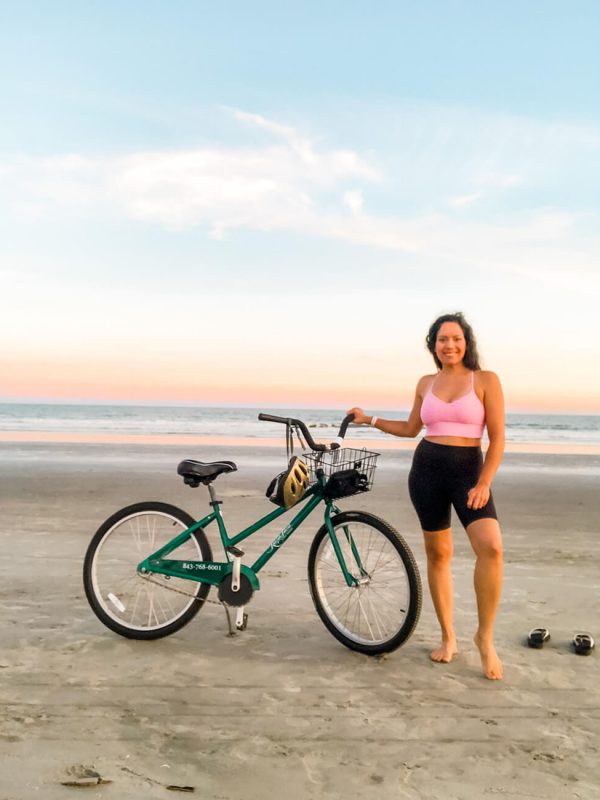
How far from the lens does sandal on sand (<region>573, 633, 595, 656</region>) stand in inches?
160

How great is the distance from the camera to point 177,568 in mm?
4270

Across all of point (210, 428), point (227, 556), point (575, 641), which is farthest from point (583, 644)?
point (210, 428)

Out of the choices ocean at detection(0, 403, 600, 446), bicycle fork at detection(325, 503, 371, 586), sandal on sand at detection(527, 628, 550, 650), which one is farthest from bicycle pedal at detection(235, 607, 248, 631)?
ocean at detection(0, 403, 600, 446)

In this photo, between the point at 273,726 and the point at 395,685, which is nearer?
the point at 273,726

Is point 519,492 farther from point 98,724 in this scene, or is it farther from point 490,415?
point 98,724

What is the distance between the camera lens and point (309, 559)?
4.21 metres

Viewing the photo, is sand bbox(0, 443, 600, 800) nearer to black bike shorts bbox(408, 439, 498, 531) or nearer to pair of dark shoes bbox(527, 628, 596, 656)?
pair of dark shoes bbox(527, 628, 596, 656)

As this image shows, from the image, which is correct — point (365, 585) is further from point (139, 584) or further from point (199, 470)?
point (139, 584)

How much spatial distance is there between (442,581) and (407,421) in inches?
37.7

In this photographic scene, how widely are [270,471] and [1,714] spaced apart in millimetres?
10869

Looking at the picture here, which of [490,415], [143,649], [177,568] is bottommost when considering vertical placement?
[143,649]

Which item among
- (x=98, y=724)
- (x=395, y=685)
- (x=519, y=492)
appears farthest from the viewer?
(x=519, y=492)

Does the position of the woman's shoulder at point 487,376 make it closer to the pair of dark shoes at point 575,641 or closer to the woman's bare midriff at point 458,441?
the woman's bare midriff at point 458,441

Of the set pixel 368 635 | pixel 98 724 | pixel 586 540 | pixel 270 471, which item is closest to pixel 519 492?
pixel 586 540
